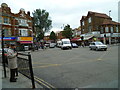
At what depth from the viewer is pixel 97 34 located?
4412 cm

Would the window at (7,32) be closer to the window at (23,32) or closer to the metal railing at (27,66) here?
the window at (23,32)

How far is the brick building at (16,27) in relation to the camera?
32.5 m

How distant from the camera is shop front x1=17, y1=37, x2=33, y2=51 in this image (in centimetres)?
3475

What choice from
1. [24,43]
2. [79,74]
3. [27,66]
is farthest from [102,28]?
[27,66]

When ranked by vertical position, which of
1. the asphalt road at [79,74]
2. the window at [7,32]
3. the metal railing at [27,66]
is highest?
the window at [7,32]

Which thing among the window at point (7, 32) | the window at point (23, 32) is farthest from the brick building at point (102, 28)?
the window at point (7, 32)

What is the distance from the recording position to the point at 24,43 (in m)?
35.8

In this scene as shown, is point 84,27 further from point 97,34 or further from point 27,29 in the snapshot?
point 27,29

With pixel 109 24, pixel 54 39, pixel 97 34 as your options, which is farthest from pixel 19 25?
pixel 54 39

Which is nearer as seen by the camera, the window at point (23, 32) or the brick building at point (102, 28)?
the window at point (23, 32)

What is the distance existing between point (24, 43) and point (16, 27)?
5.13 meters

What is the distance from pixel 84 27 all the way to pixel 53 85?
47522 mm

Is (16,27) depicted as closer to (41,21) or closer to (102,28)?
(41,21)

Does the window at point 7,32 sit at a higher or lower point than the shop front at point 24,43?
higher
